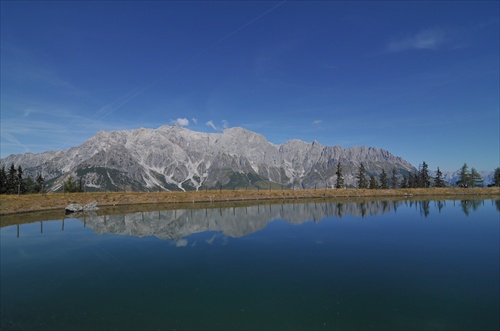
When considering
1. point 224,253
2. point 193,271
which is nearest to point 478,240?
point 224,253

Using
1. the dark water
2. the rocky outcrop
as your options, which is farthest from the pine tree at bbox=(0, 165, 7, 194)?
the dark water

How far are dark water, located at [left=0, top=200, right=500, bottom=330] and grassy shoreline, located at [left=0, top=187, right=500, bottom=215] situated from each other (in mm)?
39954

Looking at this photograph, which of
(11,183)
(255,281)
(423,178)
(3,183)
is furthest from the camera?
(423,178)

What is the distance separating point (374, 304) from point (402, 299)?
83.1 inches

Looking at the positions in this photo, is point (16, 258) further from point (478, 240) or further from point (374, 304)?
point (478, 240)

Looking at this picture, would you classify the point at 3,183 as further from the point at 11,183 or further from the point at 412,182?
the point at 412,182

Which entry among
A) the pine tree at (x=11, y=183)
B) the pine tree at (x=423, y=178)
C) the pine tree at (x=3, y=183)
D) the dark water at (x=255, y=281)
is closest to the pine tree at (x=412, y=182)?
the pine tree at (x=423, y=178)

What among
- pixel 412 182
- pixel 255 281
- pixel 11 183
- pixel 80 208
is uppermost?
pixel 11 183

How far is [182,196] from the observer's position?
107 m

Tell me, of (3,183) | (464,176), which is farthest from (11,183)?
(464,176)

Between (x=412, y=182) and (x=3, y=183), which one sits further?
(x=412, y=182)

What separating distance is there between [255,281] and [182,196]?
289 feet

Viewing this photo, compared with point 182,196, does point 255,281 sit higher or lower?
lower

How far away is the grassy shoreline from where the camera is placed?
3056 inches
